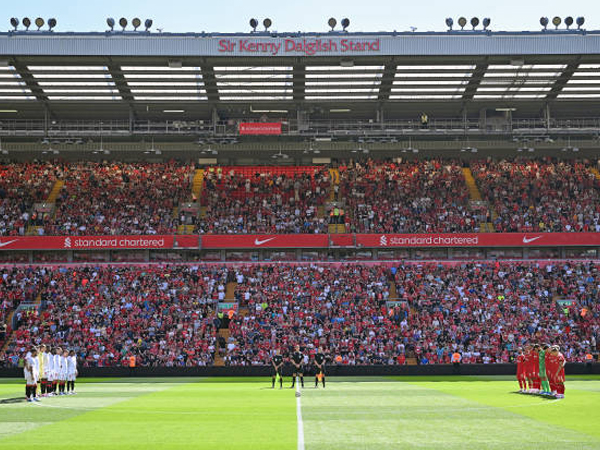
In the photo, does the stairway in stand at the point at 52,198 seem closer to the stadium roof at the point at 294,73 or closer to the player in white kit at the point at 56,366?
the stadium roof at the point at 294,73

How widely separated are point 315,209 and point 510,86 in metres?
17.4

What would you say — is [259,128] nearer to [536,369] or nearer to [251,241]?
[251,241]

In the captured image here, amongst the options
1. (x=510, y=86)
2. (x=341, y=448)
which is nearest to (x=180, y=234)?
(x=510, y=86)

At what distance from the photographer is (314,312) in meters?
48.6

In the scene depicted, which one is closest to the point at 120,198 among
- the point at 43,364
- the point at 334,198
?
the point at 334,198

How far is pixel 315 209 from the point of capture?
59.3 meters

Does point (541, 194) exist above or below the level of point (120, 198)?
below

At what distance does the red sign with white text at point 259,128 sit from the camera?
185 feet

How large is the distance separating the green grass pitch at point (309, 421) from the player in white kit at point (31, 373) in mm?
492

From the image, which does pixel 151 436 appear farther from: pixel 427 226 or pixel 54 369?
pixel 427 226

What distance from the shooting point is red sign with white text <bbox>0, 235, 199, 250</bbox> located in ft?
182

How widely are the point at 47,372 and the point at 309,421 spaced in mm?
13152

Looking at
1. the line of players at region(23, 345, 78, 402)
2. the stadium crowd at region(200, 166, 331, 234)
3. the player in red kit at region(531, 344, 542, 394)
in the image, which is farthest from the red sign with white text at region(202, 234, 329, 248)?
the player in red kit at region(531, 344, 542, 394)

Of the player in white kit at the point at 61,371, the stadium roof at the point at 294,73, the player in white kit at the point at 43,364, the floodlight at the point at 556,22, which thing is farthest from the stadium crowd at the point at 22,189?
the floodlight at the point at 556,22
